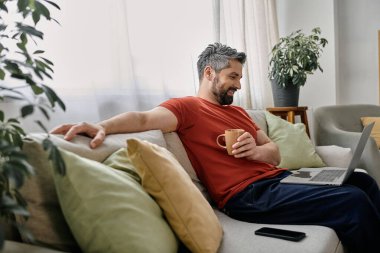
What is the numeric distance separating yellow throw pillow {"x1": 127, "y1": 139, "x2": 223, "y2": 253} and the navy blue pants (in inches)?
16.6

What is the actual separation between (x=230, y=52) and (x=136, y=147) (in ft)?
3.35

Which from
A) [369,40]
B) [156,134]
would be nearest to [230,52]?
[156,134]

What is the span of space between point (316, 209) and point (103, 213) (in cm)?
89

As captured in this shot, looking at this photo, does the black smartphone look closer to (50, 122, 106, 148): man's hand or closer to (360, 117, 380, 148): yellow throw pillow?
(50, 122, 106, 148): man's hand

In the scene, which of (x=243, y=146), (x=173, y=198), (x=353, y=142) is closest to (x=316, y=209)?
(x=243, y=146)

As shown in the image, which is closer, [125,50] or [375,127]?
[125,50]

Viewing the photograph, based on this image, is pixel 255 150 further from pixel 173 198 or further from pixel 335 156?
pixel 335 156

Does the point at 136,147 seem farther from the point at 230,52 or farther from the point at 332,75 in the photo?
the point at 332,75

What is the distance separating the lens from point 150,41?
6.47ft

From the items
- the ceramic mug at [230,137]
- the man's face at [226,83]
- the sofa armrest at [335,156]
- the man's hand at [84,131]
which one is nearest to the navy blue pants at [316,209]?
the ceramic mug at [230,137]

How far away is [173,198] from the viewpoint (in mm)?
1014

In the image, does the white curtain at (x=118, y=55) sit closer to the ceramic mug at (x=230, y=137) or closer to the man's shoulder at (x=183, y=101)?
the man's shoulder at (x=183, y=101)

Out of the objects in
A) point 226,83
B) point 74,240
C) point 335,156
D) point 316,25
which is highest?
point 316,25

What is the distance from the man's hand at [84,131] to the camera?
1.11 metres
